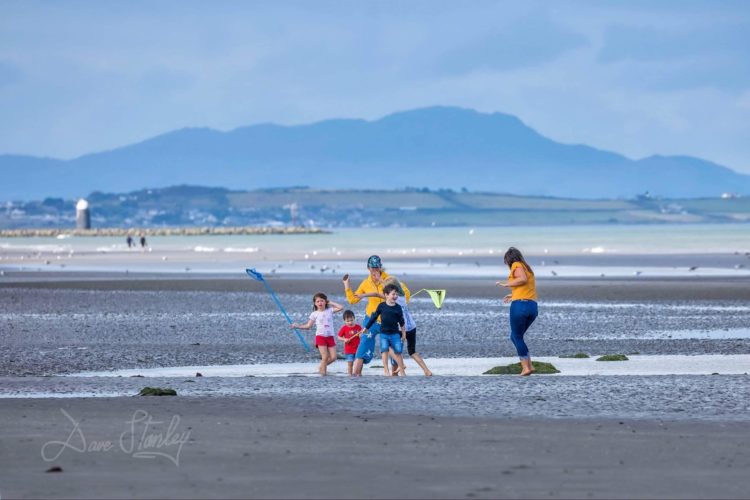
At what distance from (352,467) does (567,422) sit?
3.34 meters

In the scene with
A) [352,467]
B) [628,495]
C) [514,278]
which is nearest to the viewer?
[628,495]

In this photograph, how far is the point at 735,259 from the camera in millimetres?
72188

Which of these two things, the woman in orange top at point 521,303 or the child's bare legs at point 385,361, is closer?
the woman in orange top at point 521,303

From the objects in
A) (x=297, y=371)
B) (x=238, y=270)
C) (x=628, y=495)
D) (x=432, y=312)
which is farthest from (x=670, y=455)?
(x=238, y=270)

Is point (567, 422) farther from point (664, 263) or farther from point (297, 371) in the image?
point (664, 263)

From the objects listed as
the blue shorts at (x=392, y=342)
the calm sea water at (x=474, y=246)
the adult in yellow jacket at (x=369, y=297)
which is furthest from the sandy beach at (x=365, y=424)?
the calm sea water at (x=474, y=246)

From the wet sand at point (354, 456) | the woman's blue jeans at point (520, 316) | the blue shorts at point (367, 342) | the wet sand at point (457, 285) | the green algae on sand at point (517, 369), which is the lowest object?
the wet sand at point (354, 456)

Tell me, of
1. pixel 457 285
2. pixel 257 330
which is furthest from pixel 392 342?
pixel 457 285

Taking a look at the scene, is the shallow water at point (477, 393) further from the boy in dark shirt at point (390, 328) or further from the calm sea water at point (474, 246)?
the calm sea water at point (474, 246)

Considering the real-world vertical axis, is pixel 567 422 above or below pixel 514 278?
below

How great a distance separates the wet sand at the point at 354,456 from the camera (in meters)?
9.87
